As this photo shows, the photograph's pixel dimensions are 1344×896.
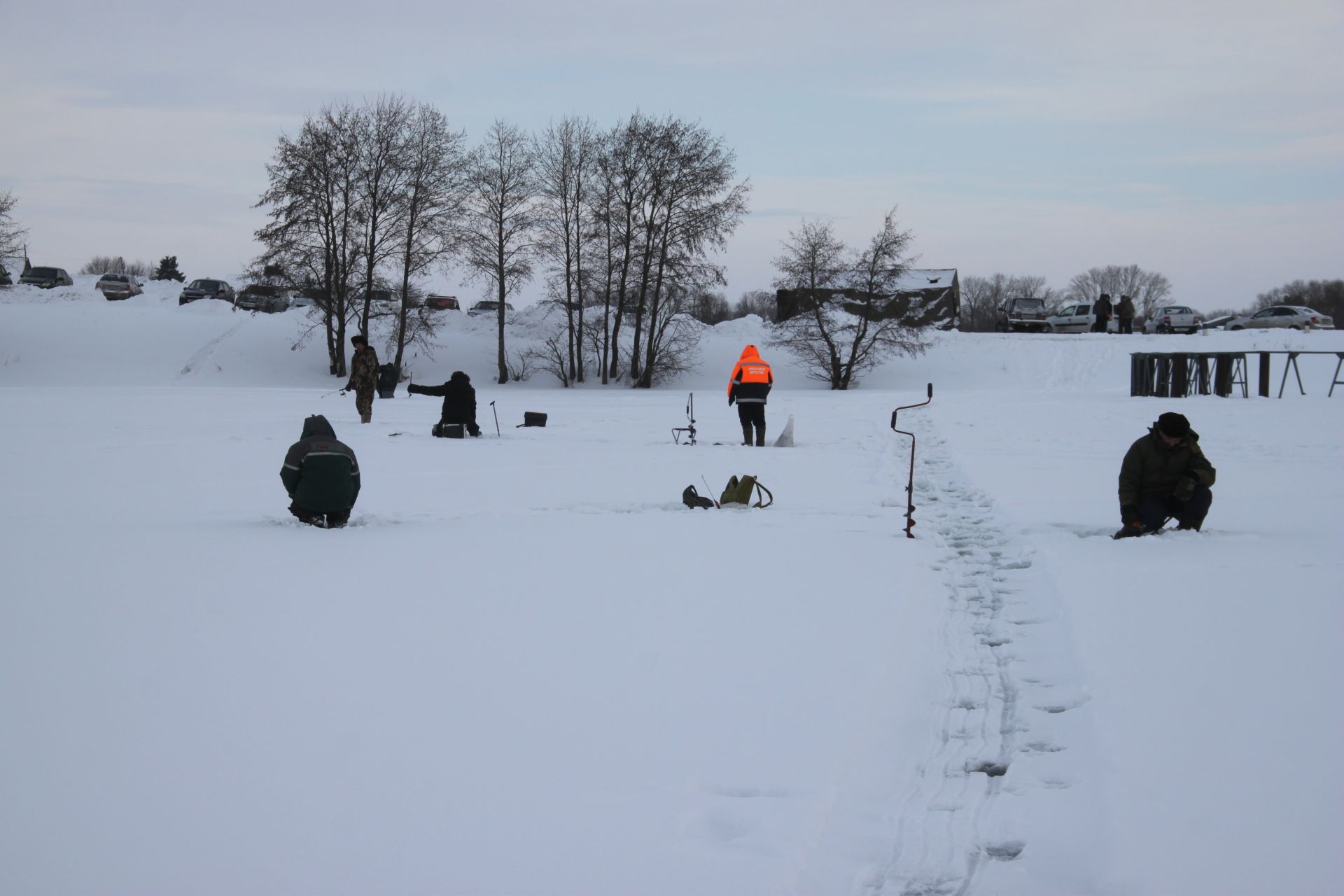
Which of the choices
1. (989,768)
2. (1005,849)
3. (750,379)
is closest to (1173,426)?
(989,768)

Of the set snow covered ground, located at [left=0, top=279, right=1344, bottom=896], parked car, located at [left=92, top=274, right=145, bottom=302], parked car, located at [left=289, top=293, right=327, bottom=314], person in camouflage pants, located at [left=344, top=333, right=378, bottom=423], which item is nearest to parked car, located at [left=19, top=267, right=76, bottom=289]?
parked car, located at [left=92, top=274, right=145, bottom=302]

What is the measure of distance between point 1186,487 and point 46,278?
55929 millimetres

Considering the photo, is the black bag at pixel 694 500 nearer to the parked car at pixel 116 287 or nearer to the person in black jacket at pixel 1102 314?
the person in black jacket at pixel 1102 314

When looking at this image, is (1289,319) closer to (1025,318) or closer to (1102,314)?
(1102,314)

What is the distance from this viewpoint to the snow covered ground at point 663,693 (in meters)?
3.38

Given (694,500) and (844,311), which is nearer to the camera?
(694,500)

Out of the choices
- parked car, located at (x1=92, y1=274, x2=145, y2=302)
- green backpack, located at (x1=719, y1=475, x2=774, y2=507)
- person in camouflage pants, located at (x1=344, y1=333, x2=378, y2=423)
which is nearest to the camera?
green backpack, located at (x1=719, y1=475, x2=774, y2=507)

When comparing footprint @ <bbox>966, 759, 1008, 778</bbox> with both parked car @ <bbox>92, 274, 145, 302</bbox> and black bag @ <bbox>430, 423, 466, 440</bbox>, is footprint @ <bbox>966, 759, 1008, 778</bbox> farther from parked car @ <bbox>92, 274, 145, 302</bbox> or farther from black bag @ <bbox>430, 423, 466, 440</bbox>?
parked car @ <bbox>92, 274, 145, 302</bbox>

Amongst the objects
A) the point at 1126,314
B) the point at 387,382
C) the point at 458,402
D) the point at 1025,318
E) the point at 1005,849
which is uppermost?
the point at 1025,318

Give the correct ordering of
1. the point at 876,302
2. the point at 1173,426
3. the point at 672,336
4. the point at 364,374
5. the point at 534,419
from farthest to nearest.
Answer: the point at 672,336 < the point at 876,302 < the point at 534,419 < the point at 364,374 < the point at 1173,426

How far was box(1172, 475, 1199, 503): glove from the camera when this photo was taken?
7.93 meters

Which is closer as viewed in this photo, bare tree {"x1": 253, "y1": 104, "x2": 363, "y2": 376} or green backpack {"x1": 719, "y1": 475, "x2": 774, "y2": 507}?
green backpack {"x1": 719, "y1": 475, "x2": 774, "y2": 507}

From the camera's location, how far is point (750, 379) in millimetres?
14586

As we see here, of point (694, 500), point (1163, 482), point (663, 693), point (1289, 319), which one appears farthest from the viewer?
point (1289, 319)
